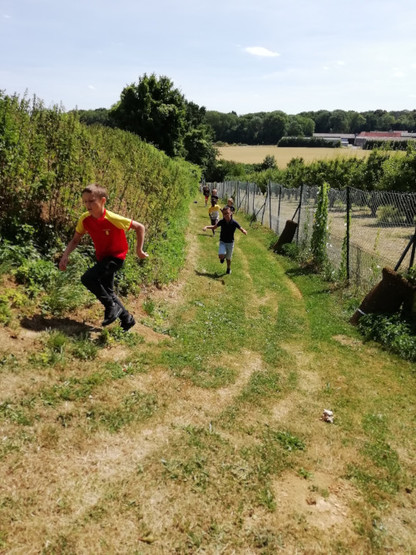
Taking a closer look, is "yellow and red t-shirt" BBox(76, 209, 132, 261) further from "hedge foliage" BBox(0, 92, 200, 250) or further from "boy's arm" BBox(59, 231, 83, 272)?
"hedge foliage" BBox(0, 92, 200, 250)

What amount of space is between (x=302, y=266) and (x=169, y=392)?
8.76 m

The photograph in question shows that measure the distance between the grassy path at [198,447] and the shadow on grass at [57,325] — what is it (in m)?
0.10

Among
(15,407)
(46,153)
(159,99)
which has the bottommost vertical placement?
(15,407)

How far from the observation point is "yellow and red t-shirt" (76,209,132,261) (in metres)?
4.68

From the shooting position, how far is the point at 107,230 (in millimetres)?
4715

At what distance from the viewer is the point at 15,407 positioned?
3512 mm

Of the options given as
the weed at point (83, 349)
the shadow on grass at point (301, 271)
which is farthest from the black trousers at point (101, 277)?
the shadow on grass at point (301, 271)

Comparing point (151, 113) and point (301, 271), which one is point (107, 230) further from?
point (151, 113)

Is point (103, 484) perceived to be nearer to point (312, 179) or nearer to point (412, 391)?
point (412, 391)

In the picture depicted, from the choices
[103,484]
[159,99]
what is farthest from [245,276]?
[159,99]

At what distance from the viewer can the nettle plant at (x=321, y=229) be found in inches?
461

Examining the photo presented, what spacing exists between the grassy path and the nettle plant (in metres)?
5.69

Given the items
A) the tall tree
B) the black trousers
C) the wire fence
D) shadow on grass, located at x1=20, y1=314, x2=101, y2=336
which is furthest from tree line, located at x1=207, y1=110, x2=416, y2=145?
shadow on grass, located at x1=20, y1=314, x2=101, y2=336

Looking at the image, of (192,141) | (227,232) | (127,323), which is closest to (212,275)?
(227,232)
